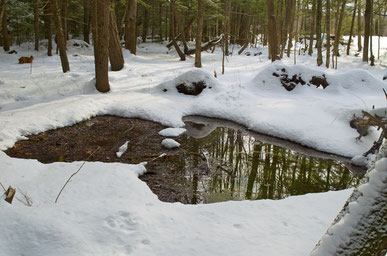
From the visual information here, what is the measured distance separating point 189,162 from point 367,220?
16.0ft

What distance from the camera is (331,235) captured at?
1.80m

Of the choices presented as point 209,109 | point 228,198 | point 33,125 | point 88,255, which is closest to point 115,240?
point 88,255

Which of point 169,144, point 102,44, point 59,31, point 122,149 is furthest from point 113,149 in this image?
point 59,31

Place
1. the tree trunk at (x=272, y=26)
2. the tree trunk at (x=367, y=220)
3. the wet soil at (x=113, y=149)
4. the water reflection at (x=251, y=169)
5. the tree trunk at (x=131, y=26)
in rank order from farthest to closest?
the tree trunk at (x=131, y=26) < the tree trunk at (x=272, y=26) < the wet soil at (x=113, y=149) < the water reflection at (x=251, y=169) < the tree trunk at (x=367, y=220)

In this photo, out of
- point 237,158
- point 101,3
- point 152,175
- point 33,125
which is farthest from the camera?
point 101,3

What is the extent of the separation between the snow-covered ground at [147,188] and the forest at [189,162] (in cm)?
2

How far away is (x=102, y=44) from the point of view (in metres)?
10.0

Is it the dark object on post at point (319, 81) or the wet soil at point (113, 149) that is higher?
the dark object on post at point (319, 81)

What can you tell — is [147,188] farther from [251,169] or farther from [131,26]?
[131,26]

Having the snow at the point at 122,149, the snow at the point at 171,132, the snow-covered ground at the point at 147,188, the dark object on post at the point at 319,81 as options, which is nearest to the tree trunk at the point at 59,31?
the snow-covered ground at the point at 147,188

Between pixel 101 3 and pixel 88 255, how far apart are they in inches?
352

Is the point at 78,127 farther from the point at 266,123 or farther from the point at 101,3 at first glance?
the point at 266,123

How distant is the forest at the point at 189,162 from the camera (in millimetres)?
2834

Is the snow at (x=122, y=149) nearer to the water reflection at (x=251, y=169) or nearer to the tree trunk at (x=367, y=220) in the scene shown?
the water reflection at (x=251, y=169)
